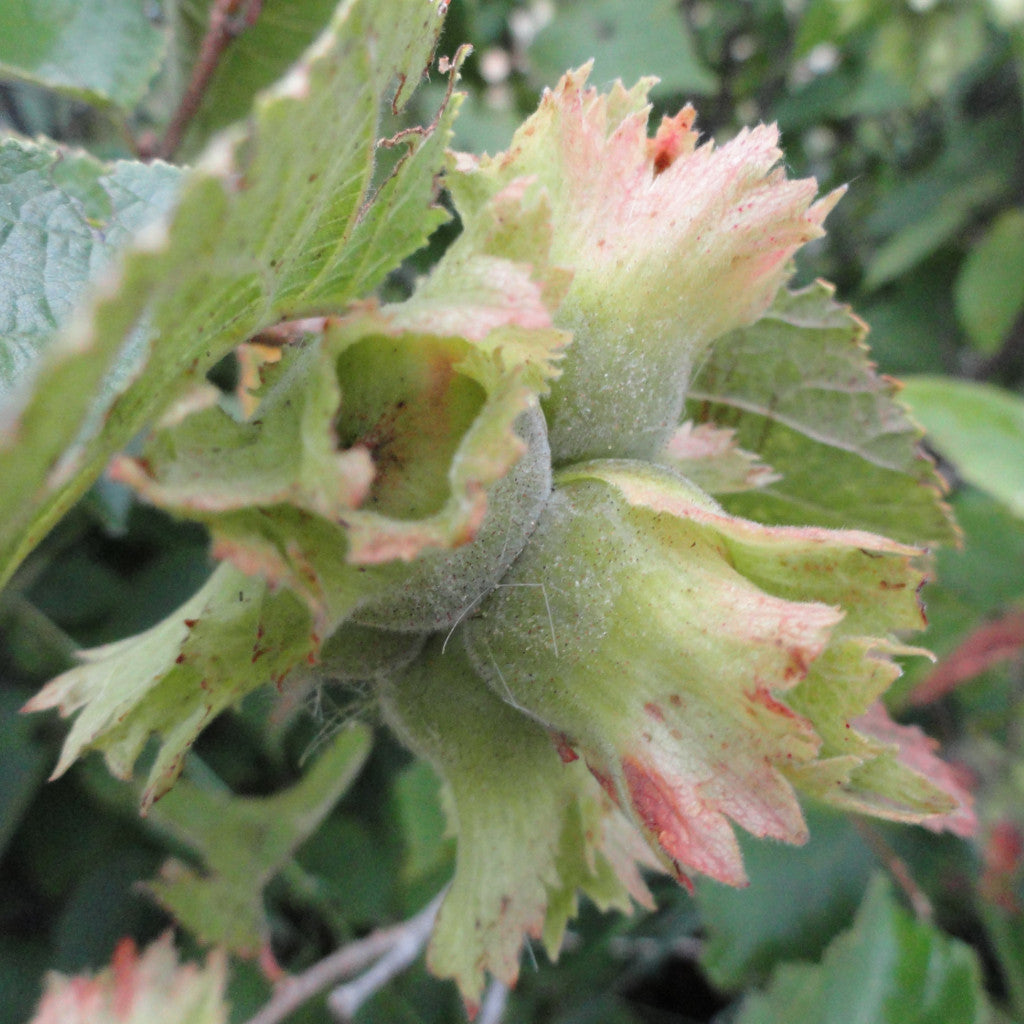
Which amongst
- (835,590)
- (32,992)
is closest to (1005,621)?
(835,590)

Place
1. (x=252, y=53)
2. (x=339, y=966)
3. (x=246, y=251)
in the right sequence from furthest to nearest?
(x=252, y=53) → (x=339, y=966) → (x=246, y=251)

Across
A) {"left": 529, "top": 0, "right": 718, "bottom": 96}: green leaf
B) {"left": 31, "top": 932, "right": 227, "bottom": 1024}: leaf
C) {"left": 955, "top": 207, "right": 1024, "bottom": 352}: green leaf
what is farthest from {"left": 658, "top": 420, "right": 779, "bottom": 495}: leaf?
{"left": 955, "top": 207, "right": 1024, "bottom": 352}: green leaf

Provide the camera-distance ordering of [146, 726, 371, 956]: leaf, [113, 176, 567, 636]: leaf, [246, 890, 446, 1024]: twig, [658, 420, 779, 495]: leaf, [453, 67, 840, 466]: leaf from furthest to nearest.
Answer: [146, 726, 371, 956]: leaf
[246, 890, 446, 1024]: twig
[658, 420, 779, 495]: leaf
[453, 67, 840, 466]: leaf
[113, 176, 567, 636]: leaf

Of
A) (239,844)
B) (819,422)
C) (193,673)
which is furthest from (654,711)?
(239,844)

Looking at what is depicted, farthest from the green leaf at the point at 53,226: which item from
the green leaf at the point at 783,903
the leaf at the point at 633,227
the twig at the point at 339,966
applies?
the green leaf at the point at 783,903

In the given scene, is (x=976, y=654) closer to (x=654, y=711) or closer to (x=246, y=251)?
(x=654, y=711)

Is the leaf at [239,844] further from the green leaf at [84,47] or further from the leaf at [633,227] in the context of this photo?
the green leaf at [84,47]

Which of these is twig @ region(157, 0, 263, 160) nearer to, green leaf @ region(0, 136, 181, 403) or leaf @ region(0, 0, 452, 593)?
green leaf @ region(0, 136, 181, 403)
